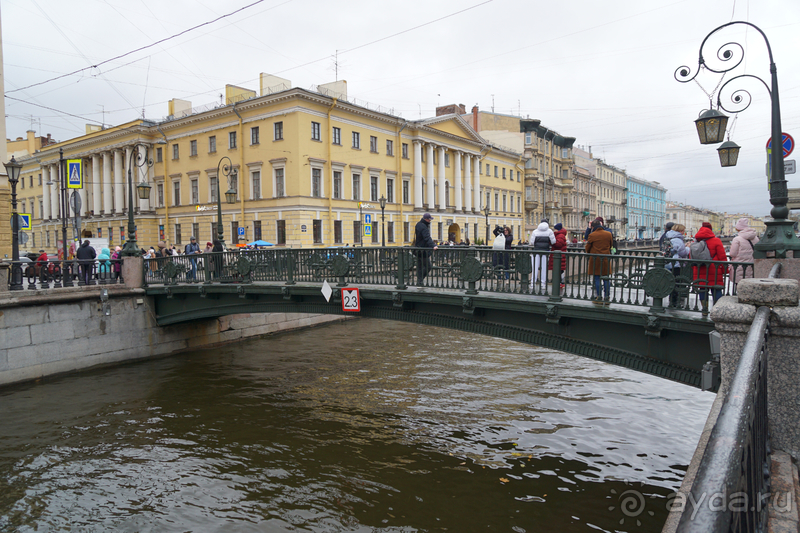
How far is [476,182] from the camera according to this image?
2104 inches

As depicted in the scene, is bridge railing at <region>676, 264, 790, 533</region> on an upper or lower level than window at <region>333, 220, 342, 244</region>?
lower

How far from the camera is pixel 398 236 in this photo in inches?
1705

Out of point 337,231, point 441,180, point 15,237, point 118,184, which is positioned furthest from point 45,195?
point 15,237

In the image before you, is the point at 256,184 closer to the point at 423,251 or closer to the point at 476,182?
the point at 476,182

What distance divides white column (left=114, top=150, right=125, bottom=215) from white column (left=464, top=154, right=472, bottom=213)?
102 ft

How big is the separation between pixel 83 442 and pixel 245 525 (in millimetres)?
4917

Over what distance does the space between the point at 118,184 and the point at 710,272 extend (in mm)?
49678

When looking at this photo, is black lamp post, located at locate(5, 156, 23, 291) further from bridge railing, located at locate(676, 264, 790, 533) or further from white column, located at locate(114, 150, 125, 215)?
white column, located at locate(114, 150, 125, 215)

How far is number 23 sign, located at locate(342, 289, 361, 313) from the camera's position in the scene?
36.8 ft

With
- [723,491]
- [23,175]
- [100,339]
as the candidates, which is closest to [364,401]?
[100,339]

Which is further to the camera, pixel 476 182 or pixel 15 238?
pixel 476 182

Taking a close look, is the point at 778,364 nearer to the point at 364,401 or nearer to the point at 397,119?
the point at 364,401

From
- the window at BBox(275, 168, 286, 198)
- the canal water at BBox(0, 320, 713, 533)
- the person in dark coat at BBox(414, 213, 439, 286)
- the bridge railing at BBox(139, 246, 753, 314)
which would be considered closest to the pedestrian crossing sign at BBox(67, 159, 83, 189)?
the bridge railing at BBox(139, 246, 753, 314)

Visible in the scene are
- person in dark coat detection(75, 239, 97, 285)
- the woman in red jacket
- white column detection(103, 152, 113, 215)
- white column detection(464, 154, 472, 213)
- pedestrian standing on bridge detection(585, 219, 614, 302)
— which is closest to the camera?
the woman in red jacket
